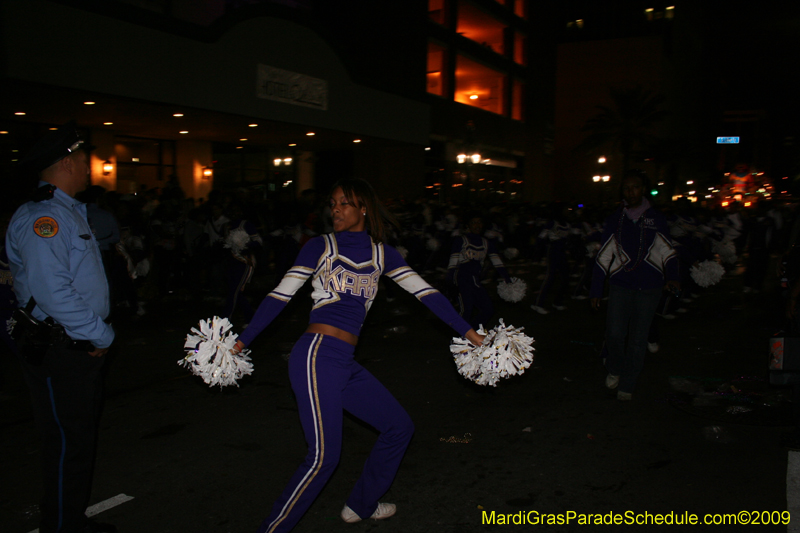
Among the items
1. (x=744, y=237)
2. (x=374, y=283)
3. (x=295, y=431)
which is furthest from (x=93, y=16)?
(x=744, y=237)

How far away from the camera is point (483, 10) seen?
32.5 metres

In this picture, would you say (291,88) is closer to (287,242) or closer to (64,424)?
(287,242)

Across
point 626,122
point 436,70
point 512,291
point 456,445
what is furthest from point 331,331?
point 626,122

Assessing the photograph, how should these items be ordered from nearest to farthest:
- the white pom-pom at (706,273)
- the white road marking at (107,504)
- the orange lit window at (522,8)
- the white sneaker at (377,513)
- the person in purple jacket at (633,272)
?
the white sneaker at (377,513) → the white road marking at (107,504) → the person in purple jacket at (633,272) → the white pom-pom at (706,273) → the orange lit window at (522,8)

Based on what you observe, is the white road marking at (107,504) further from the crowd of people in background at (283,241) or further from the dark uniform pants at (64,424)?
the crowd of people in background at (283,241)

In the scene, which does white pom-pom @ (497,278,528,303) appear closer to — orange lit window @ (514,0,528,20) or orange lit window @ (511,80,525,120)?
orange lit window @ (511,80,525,120)

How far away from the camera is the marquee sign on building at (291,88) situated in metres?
17.3

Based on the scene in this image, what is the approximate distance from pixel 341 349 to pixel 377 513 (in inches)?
44.0

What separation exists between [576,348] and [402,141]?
1648 centimetres

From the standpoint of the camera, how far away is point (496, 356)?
3.29 meters

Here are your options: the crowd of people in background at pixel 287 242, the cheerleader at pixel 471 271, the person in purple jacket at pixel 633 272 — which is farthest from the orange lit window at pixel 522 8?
the person in purple jacket at pixel 633 272

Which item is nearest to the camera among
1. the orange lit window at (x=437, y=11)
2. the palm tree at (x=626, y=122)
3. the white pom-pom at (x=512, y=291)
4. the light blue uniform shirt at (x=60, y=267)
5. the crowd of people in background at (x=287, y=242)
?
the light blue uniform shirt at (x=60, y=267)

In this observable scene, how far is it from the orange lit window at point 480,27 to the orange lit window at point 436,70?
2968 mm

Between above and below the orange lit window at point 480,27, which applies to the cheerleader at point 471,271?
below
